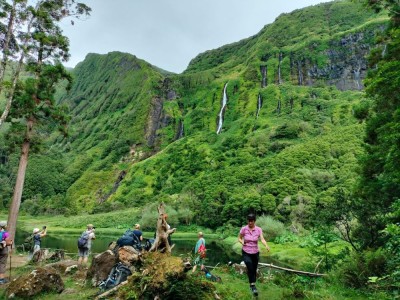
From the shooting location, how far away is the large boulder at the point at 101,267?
13172 mm

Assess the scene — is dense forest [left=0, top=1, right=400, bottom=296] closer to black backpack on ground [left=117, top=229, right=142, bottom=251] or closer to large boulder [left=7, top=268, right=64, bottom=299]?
black backpack on ground [left=117, top=229, right=142, bottom=251]

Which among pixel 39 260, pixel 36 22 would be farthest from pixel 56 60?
pixel 39 260

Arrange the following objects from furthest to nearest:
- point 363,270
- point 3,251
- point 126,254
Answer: point 3,251, point 126,254, point 363,270

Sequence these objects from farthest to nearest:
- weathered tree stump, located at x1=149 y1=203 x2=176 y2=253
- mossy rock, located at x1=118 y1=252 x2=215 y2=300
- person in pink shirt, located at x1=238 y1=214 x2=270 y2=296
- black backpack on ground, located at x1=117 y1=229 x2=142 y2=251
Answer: black backpack on ground, located at x1=117 y1=229 x2=142 y2=251 < weathered tree stump, located at x1=149 y1=203 x2=176 y2=253 < person in pink shirt, located at x1=238 y1=214 x2=270 y2=296 < mossy rock, located at x1=118 y1=252 x2=215 y2=300

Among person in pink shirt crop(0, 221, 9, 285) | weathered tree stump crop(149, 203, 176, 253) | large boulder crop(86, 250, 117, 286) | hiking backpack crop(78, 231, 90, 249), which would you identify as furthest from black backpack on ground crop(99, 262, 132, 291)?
hiking backpack crop(78, 231, 90, 249)

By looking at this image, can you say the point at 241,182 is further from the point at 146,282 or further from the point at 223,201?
the point at 146,282

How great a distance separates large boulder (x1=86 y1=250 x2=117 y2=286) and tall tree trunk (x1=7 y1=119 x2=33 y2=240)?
11146mm

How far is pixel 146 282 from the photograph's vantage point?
8.78 m

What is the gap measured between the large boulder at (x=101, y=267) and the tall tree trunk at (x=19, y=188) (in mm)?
11146

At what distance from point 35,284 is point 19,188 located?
1421 centimetres

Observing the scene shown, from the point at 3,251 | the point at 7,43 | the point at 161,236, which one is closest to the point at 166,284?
A: the point at 161,236

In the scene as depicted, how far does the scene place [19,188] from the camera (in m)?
23.7

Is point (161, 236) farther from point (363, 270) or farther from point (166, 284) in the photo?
point (363, 270)

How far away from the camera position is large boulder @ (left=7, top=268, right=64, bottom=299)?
11.2m
